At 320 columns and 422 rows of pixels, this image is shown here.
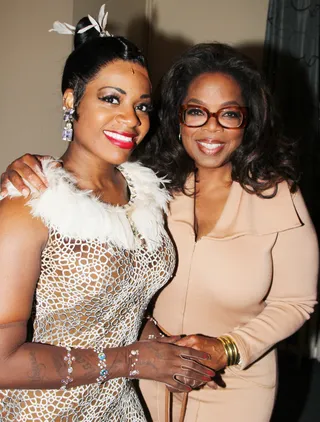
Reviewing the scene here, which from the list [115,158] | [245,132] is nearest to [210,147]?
[245,132]

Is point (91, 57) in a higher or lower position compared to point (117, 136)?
higher

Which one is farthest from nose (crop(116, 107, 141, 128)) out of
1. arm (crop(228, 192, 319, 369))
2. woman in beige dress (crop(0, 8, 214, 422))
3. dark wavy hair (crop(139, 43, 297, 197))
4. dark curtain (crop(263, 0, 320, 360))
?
dark curtain (crop(263, 0, 320, 360))

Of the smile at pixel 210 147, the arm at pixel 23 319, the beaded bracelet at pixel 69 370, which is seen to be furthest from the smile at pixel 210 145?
the beaded bracelet at pixel 69 370

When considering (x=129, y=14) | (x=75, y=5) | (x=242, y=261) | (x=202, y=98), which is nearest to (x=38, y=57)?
(x=75, y=5)

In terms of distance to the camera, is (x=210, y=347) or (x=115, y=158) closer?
(x=115, y=158)

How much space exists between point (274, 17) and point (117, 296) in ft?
10.5

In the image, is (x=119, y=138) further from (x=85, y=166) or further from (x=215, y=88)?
(x=215, y=88)

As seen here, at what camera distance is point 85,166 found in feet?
4.72

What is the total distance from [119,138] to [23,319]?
21.4 inches

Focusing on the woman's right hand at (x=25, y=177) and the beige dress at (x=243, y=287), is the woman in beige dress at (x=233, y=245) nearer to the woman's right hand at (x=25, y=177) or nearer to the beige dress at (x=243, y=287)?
the beige dress at (x=243, y=287)

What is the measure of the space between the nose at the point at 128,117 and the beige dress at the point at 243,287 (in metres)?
0.53

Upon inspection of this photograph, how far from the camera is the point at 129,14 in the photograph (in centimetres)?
363

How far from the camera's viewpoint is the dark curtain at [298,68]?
150 inches

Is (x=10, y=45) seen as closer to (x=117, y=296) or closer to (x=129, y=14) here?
(x=129, y=14)
